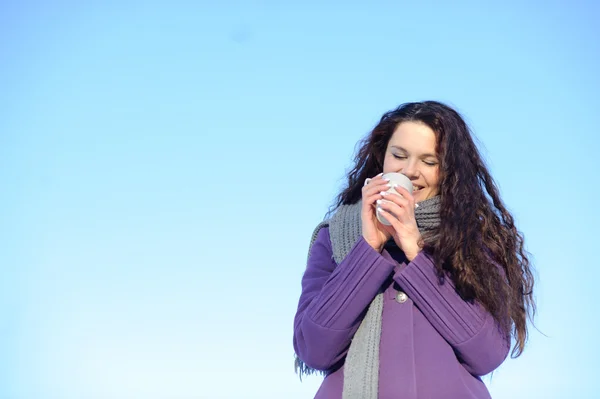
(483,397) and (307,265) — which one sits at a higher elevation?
(307,265)

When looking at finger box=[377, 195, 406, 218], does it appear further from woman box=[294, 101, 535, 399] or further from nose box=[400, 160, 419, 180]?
nose box=[400, 160, 419, 180]

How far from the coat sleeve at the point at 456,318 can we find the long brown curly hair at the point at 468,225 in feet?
0.13

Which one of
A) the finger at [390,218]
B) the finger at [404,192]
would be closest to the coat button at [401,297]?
the finger at [390,218]

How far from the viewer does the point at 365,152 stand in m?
4.15

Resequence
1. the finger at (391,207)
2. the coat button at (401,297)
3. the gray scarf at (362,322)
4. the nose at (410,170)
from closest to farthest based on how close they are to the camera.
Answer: the gray scarf at (362,322), the finger at (391,207), the coat button at (401,297), the nose at (410,170)

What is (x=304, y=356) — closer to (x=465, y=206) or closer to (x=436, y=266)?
(x=436, y=266)

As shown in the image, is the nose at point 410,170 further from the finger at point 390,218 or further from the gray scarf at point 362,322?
the finger at point 390,218

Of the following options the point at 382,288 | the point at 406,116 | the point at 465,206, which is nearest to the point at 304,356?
the point at 382,288

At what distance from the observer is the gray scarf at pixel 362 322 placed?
328 centimetres

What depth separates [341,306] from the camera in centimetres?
342

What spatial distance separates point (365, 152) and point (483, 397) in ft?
4.60

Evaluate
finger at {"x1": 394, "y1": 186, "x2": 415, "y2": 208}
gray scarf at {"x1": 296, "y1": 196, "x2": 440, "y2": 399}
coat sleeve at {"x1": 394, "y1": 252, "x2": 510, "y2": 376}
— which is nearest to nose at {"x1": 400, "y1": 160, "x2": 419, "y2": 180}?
gray scarf at {"x1": 296, "y1": 196, "x2": 440, "y2": 399}

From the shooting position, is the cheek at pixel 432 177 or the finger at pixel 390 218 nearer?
the finger at pixel 390 218

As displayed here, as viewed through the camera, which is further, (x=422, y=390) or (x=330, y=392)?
(x=330, y=392)
